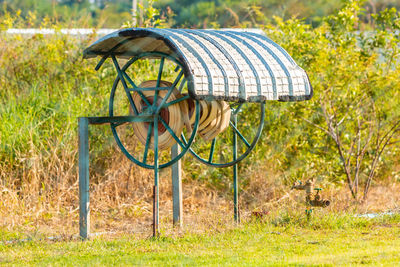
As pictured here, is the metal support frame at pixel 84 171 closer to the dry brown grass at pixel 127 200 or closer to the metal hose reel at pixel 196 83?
the metal hose reel at pixel 196 83

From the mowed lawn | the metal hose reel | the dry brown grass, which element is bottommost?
the mowed lawn

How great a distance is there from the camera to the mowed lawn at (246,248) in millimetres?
5605

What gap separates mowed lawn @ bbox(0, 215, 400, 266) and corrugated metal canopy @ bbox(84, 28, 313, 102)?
144 centimetres

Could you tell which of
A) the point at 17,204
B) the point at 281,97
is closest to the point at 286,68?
the point at 281,97

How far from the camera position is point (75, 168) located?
29.8ft

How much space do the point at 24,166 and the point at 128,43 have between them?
8.52 ft

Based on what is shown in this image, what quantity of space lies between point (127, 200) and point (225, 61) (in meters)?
3.16

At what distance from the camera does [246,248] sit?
241 inches

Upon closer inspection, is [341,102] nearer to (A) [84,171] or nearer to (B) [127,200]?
(B) [127,200]

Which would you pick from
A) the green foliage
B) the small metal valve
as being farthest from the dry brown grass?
the green foliage

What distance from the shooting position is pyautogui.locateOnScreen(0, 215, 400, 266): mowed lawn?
18.4ft

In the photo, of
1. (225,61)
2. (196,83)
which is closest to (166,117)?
(225,61)

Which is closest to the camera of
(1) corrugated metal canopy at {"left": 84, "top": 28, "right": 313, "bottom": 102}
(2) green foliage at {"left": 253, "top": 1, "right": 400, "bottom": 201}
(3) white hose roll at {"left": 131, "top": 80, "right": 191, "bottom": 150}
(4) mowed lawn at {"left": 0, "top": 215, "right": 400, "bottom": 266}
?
(4) mowed lawn at {"left": 0, "top": 215, "right": 400, "bottom": 266}

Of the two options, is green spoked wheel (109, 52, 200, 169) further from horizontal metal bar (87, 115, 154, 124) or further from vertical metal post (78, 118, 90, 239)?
vertical metal post (78, 118, 90, 239)
